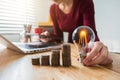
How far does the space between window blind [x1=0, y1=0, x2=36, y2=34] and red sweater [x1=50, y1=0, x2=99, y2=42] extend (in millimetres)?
721

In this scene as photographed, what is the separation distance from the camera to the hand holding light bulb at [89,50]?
561mm

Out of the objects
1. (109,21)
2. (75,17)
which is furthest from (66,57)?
(109,21)

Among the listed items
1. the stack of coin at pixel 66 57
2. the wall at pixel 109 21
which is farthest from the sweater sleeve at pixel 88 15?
the wall at pixel 109 21

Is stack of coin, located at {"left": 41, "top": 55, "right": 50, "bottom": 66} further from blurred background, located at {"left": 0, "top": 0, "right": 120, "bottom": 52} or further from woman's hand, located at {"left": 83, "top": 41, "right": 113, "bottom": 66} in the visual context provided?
blurred background, located at {"left": 0, "top": 0, "right": 120, "bottom": 52}

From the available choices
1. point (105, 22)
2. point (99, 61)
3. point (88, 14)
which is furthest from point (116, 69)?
point (105, 22)

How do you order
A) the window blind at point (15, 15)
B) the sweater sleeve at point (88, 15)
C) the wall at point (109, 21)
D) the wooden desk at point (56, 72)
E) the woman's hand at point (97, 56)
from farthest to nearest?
the wall at point (109, 21)
the window blind at point (15, 15)
the sweater sleeve at point (88, 15)
the woman's hand at point (97, 56)
the wooden desk at point (56, 72)

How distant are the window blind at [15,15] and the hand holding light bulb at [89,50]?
1.50 m

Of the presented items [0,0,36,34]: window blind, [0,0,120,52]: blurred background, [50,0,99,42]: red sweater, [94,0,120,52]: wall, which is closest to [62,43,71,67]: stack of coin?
[50,0,99,42]: red sweater

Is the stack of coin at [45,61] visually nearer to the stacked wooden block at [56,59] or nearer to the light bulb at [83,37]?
the stacked wooden block at [56,59]

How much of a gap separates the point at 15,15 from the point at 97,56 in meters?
1.81

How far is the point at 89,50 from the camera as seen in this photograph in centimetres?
61

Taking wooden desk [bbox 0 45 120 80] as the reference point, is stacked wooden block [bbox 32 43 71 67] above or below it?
above

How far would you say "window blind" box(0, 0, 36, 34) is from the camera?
6.82 ft

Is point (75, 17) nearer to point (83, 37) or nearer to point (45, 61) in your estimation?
point (83, 37)
